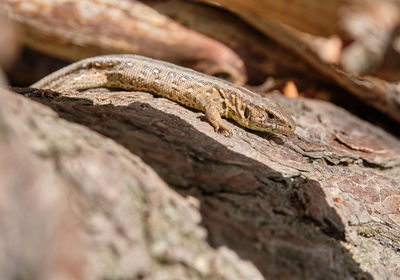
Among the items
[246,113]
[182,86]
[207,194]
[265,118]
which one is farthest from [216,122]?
[207,194]

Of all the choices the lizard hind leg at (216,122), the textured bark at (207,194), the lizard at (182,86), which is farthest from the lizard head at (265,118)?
the lizard hind leg at (216,122)

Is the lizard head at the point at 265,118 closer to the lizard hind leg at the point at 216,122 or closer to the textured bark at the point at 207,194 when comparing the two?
the textured bark at the point at 207,194

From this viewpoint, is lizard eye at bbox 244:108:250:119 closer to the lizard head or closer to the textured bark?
the lizard head

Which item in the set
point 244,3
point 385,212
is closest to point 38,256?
point 244,3

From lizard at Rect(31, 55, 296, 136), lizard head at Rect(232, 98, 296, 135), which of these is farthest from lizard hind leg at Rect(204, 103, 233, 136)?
lizard head at Rect(232, 98, 296, 135)

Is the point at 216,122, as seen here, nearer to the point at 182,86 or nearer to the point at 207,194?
the point at 182,86

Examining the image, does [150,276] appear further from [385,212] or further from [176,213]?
[385,212]
